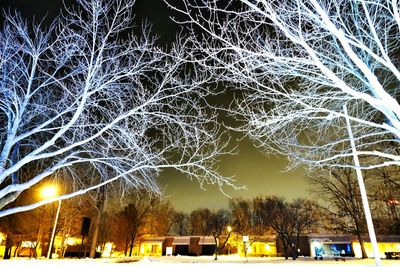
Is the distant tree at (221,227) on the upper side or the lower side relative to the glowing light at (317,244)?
upper

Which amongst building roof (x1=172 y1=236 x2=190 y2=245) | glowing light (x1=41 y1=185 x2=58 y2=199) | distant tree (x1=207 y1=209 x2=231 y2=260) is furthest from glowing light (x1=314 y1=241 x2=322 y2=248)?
glowing light (x1=41 y1=185 x2=58 y2=199)

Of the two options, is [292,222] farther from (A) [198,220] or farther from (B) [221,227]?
(A) [198,220]

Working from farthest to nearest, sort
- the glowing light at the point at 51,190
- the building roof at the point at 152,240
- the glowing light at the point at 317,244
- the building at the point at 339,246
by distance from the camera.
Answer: the building roof at the point at 152,240, the glowing light at the point at 317,244, the building at the point at 339,246, the glowing light at the point at 51,190

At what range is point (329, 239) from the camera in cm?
5341

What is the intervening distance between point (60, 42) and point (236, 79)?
20.0 feet

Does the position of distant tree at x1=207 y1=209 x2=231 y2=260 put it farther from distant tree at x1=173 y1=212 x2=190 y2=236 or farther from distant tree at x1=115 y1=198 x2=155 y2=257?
distant tree at x1=173 y1=212 x2=190 y2=236

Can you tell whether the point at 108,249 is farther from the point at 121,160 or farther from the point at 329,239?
the point at 121,160

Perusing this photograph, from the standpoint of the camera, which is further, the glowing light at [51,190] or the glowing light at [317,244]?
the glowing light at [317,244]

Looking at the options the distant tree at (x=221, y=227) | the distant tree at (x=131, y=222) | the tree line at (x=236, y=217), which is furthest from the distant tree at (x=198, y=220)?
the distant tree at (x=131, y=222)

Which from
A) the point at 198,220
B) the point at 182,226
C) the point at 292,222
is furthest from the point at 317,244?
the point at 182,226

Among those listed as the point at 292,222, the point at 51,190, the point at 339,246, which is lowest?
the point at 339,246

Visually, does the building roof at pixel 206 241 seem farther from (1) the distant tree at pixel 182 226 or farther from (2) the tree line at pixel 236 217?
(1) the distant tree at pixel 182 226

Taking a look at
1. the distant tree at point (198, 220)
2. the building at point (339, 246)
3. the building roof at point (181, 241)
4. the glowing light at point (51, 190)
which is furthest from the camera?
the distant tree at point (198, 220)

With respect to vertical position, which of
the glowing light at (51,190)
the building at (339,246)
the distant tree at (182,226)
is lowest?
the building at (339,246)
